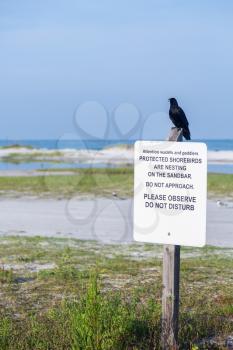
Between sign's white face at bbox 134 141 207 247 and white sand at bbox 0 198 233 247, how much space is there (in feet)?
24.4

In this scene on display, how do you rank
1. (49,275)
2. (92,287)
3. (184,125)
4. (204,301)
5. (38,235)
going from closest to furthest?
(92,287) < (184,125) < (204,301) < (49,275) < (38,235)

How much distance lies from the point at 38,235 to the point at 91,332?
9122mm

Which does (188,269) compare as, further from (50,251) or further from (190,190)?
(190,190)

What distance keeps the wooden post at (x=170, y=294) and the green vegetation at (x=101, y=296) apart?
0.22 m

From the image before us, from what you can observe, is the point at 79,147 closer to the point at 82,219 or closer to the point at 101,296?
the point at 82,219

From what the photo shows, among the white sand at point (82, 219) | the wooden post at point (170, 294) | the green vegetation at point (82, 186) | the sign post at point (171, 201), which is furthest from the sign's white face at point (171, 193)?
the green vegetation at point (82, 186)

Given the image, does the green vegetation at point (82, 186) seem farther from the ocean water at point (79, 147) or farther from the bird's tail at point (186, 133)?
the bird's tail at point (186, 133)

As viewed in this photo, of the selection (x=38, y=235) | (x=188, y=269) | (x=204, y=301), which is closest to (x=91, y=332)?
(x=204, y=301)

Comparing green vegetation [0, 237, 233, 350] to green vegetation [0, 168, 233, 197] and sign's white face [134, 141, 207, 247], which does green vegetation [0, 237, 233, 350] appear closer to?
sign's white face [134, 141, 207, 247]

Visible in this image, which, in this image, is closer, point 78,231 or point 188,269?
point 188,269

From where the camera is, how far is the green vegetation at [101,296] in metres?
5.64

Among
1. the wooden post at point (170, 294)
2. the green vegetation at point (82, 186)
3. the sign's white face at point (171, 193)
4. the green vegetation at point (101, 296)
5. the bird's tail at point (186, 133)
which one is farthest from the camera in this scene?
the green vegetation at point (82, 186)

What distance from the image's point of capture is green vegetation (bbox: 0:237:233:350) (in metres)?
5.64

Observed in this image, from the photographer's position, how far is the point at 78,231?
15094mm
